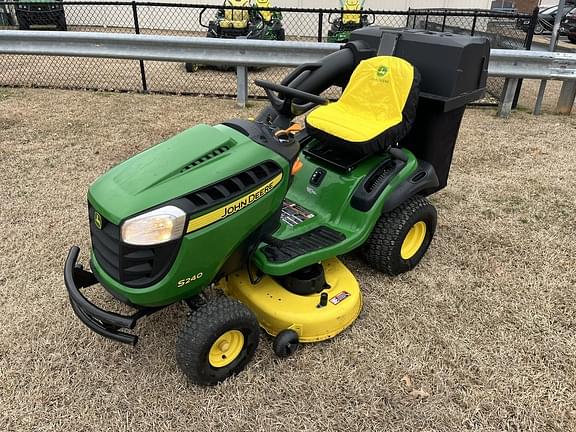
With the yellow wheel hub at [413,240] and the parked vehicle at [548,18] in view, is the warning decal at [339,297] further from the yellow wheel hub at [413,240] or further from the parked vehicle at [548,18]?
the parked vehicle at [548,18]

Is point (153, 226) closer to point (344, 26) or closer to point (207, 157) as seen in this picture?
point (207, 157)

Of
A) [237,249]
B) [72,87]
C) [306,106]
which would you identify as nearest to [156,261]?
[237,249]

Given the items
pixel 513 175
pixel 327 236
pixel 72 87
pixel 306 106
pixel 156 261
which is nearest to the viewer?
pixel 156 261

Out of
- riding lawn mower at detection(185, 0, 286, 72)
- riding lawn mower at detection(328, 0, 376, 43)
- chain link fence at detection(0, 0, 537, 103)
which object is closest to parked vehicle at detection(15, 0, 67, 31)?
chain link fence at detection(0, 0, 537, 103)

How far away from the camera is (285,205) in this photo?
2818mm

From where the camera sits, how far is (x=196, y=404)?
212 centimetres

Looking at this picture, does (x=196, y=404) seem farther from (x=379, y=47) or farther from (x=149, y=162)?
(x=379, y=47)

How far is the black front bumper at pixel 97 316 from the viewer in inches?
78.6

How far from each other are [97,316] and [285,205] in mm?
1212

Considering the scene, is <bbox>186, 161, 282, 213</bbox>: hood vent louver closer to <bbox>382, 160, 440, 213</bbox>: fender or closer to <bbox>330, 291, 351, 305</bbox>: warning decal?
<bbox>330, 291, 351, 305</bbox>: warning decal

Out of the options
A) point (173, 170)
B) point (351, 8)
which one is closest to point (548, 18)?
point (351, 8)

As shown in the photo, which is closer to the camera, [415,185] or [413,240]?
[415,185]

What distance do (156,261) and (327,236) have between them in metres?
1.00

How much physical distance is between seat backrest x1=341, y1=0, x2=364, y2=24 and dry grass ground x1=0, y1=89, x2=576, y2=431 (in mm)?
7144
